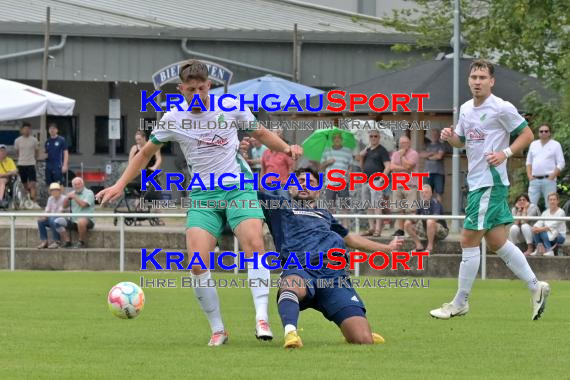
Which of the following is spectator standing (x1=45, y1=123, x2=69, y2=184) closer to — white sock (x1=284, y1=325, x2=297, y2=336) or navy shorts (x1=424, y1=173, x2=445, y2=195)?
navy shorts (x1=424, y1=173, x2=445, y2=195)

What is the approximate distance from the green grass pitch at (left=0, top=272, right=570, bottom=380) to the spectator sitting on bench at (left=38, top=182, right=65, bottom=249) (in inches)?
271

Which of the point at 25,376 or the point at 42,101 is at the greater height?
the point at 42,101

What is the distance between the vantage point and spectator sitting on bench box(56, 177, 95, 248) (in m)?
23.9

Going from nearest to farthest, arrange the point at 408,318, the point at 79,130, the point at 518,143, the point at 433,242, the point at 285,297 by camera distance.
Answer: the point at 285,297 → the point at 518,143 → the point at 408,318 → the point at 433,242 → the point at 79,130

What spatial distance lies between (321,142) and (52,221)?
468 centimetres

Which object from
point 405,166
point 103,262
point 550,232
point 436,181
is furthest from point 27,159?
point 550,232

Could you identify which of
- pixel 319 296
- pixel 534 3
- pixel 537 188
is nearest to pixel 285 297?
pixel 319 296

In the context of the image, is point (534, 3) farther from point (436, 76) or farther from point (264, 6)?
point (264, 6)

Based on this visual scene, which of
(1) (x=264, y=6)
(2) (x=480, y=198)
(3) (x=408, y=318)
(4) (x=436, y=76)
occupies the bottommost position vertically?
(3) (x=408, y=318)

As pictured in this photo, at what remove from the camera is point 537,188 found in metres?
22.9

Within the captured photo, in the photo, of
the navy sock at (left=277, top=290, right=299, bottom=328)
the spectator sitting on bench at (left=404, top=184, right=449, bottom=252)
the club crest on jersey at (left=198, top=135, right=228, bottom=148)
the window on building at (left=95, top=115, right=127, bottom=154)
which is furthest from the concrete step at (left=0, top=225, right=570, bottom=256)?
the window on building at (left=95, top=115, right=127, bottom=154)

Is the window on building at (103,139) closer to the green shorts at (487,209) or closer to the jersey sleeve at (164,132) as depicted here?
the green shorts at (487,209)

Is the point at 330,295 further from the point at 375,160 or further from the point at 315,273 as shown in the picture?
the point at 375,160

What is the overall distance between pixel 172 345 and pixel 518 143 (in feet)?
11.8
